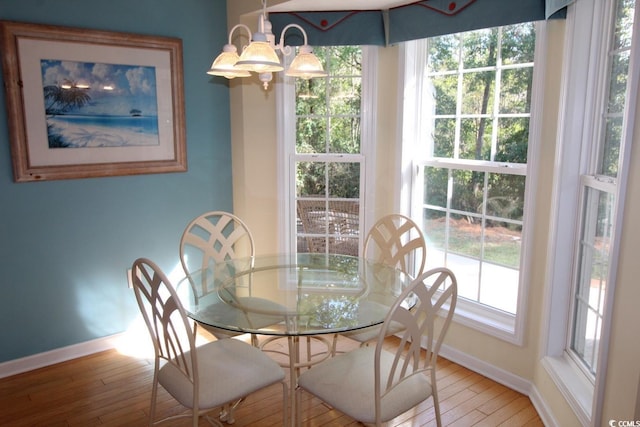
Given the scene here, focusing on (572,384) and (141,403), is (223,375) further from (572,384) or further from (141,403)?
(572,384)

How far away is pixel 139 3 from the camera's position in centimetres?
315

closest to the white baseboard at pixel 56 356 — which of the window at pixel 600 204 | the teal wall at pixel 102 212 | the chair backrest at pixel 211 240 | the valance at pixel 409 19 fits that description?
the teal wall at pixel 102 212

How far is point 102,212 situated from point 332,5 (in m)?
1.95

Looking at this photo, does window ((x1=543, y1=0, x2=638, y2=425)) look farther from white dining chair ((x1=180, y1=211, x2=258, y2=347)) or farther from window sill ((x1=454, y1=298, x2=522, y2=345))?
white dining chair ((x1=180, y1=211, x2=258, y2=347))

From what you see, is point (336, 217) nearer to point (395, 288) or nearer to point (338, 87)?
point (338, 87)

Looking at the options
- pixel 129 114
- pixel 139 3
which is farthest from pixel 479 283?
pixel 139 3

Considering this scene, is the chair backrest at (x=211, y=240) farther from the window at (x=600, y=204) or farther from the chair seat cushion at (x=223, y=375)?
the window at (x=600, y=204)

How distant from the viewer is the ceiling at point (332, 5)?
2.96 meters

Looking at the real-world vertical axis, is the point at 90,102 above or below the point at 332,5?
below

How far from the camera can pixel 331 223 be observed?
11.7 feet

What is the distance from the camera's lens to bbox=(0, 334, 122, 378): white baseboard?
2.95 m

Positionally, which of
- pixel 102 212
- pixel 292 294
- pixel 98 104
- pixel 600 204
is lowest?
pixel 292 294

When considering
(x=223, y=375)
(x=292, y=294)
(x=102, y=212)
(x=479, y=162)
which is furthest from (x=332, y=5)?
(x=223, y=375)

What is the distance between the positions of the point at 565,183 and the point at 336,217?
62.5 inches
